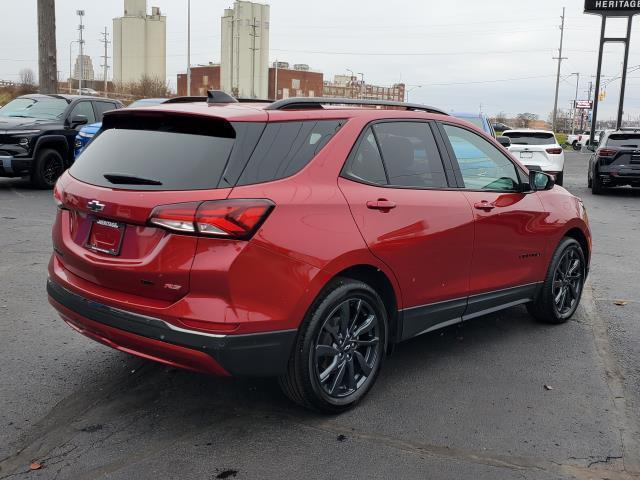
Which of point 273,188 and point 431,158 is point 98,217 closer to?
point 273,188

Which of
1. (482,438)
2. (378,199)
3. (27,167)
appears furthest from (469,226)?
(27,167)

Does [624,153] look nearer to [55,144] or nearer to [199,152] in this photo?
[55,144]

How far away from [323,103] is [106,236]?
146cm

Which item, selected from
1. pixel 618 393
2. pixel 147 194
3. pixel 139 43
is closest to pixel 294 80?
pixel 139 43

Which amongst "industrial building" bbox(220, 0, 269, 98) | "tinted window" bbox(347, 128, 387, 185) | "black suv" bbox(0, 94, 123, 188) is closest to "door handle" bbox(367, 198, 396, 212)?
"tinted window" bbox(347, 128, 387, 185)

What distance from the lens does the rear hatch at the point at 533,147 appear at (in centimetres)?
1689

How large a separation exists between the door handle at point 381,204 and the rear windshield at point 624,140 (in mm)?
13938

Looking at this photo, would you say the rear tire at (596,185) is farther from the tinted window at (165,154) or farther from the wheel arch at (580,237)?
the tinted window at (165,154)

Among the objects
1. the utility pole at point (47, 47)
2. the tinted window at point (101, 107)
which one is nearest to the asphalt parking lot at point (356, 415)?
the tinted window at point (101, 107)

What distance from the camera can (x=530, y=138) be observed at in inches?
699

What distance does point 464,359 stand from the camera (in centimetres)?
476

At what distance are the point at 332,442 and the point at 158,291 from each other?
116 cm

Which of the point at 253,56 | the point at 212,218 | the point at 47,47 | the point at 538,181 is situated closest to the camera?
the point at 212,218

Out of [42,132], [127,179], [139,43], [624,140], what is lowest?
[42,132]
